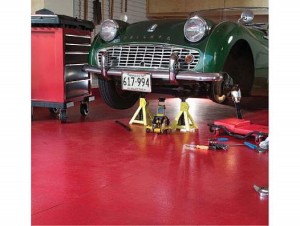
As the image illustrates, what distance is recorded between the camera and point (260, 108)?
5.98 meters

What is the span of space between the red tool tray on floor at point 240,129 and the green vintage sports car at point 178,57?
233 millimetres

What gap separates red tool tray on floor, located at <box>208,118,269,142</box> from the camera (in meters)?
3.47

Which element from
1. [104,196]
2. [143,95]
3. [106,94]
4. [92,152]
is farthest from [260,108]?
[104,196]

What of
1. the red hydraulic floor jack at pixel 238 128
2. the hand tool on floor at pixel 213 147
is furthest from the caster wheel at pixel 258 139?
the hand tool on floor at pixel 213 147

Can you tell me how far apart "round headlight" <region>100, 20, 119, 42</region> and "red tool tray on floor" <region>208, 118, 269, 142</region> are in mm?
1205

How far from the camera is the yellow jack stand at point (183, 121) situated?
3.99 m

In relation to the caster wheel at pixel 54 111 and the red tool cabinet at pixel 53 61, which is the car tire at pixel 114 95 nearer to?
the red tool cabinet at pixel 53 61

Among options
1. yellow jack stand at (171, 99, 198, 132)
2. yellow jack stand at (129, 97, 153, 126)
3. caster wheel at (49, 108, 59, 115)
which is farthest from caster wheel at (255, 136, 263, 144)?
caster wheel at (49, 108, 59, 115)

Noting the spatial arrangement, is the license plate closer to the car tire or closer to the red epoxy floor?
the red epoxy floor

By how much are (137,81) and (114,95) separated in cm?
76

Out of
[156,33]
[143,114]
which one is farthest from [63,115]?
[156,33]

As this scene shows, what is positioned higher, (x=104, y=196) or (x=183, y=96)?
(x=183, y=96)
